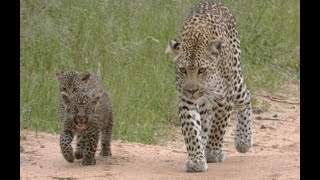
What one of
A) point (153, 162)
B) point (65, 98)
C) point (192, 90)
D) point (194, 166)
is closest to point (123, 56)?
point (153, 162)

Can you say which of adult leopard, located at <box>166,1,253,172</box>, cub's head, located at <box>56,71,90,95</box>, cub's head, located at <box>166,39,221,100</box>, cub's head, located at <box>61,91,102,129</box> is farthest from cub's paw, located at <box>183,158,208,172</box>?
cub's head, located at <box>56,71,90,95</box>

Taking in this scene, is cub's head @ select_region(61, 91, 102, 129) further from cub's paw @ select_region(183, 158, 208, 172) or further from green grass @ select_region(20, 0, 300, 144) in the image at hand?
green grass @ select_region(20, 0, 300, 144)

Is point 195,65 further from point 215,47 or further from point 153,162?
point 153,162

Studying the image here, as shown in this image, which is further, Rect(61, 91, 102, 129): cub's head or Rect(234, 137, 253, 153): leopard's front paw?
Rect(234, 137, 253, 153): leopard's front paw

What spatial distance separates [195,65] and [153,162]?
116 cm

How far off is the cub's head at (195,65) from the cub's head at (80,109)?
94 centimetres

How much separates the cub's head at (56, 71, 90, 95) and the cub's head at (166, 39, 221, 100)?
97cm

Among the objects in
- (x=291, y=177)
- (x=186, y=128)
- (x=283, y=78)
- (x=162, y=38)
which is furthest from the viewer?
(x=283, y=78)

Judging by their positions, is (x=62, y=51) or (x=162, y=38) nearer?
(x=62, y=51)

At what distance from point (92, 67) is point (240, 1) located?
3.74 meters

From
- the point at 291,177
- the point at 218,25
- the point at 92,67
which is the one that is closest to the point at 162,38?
the point at 92,67

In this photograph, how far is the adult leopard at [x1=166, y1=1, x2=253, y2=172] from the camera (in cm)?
1016
